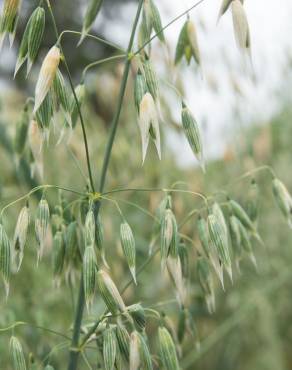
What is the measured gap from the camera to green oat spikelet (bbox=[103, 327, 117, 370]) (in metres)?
0.77

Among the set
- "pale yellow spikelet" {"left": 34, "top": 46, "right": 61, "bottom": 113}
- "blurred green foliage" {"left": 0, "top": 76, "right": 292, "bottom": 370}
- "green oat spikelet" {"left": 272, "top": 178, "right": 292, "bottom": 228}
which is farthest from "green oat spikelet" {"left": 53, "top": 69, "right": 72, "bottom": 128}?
"blurred green foliage" {"left": 0, "top": 76, "right": 292, "bottom": 370}

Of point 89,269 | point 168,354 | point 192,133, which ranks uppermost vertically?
point 192,133

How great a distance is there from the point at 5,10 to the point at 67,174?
1355 millimetres

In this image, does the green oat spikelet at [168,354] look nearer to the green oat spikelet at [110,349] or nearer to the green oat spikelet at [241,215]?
the green oat spikelet at [110,349]

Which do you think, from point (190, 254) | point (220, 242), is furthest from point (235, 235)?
point (190, 254)

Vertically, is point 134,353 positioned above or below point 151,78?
below

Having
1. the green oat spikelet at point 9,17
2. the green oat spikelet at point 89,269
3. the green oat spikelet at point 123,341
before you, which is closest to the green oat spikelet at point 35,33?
the green oat spikelet at point 9,17

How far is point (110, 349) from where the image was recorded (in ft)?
2.55

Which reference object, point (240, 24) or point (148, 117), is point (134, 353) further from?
point (240, 24)

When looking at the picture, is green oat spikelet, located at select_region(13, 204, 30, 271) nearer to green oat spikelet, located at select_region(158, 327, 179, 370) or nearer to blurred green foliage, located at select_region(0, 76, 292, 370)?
green oat spikelet, located at select_region(158, 327, 179, 370)

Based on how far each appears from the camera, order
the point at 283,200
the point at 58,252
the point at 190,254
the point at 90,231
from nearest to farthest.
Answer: the point at 90,231 < the point at 58,252 < the point at 283,200 < the point at 190,254

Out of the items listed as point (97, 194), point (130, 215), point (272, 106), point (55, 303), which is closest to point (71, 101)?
point (97, 194)

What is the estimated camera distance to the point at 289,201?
103 cm

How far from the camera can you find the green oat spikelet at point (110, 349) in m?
→ 0.77
